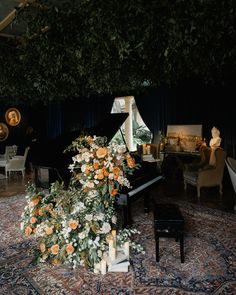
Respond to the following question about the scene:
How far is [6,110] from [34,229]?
30.3ft

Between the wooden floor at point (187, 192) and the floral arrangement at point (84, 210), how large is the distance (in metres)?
1.98

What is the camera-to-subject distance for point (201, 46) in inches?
73.4

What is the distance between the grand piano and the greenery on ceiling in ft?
5.67

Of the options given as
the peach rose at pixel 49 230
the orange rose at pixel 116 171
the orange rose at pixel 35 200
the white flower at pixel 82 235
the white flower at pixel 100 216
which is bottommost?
the white flower at pixel 82 235

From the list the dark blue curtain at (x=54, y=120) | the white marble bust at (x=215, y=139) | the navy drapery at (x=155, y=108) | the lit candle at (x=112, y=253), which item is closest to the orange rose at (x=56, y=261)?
the lit candle at (x=112, y=253)

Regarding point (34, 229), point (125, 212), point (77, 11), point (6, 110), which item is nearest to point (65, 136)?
point (125, 212)

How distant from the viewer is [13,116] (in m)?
11.2

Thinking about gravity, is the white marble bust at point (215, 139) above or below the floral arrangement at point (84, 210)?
above

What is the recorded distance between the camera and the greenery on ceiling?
170 centimetres

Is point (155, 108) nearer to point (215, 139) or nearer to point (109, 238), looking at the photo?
point (215, 139)

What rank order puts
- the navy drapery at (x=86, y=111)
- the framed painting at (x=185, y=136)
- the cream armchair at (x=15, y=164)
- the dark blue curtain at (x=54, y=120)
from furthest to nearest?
the dark blue curtain at (x=54, y=120) < the navy drapery at (x=86, y=111) < the cream armchair at (x=15, y=164) < the framed painting at (x=185, y=136)

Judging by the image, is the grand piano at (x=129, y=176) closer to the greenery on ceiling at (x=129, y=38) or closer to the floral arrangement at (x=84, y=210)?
the floral arrangement at (x=84, y=210)

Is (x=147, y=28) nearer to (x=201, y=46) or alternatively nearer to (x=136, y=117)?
(x=201, y=46)

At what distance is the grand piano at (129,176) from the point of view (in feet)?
12.8
